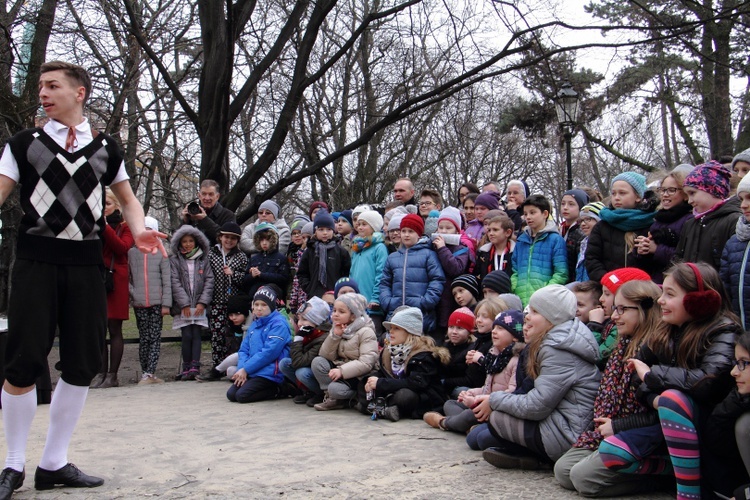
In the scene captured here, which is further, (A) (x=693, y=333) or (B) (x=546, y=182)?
(B) (x=546, y=182)

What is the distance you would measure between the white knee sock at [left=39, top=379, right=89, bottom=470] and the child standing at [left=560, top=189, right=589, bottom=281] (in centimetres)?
425

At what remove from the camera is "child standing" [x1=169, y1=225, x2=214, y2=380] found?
28.2 feet

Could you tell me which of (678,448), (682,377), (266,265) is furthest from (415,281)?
(678,448)

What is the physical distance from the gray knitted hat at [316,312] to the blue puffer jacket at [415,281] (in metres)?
0.55

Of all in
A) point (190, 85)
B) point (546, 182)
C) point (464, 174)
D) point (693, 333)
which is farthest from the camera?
point (546, 182)

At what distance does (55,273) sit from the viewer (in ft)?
13.0

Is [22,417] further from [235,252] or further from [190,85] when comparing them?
[190,85]

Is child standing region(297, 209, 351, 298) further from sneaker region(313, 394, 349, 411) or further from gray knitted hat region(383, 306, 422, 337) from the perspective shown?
gray knitted hat region(383, 306, 422, 337)

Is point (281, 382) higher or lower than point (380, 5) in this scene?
lower

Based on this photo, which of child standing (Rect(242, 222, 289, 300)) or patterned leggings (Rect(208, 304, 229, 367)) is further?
patterned leggings (Rect(208, 304, 229, 367))

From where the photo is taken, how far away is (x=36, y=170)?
3.99 meters

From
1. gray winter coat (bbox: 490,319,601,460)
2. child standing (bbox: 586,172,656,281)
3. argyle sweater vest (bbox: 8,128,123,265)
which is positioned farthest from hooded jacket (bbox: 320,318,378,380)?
argyle sweater vest (bbox: 8,128,123,265)

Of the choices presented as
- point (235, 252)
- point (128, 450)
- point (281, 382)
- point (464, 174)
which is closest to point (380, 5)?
point (235, 252)

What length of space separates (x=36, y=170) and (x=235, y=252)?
196 inches
